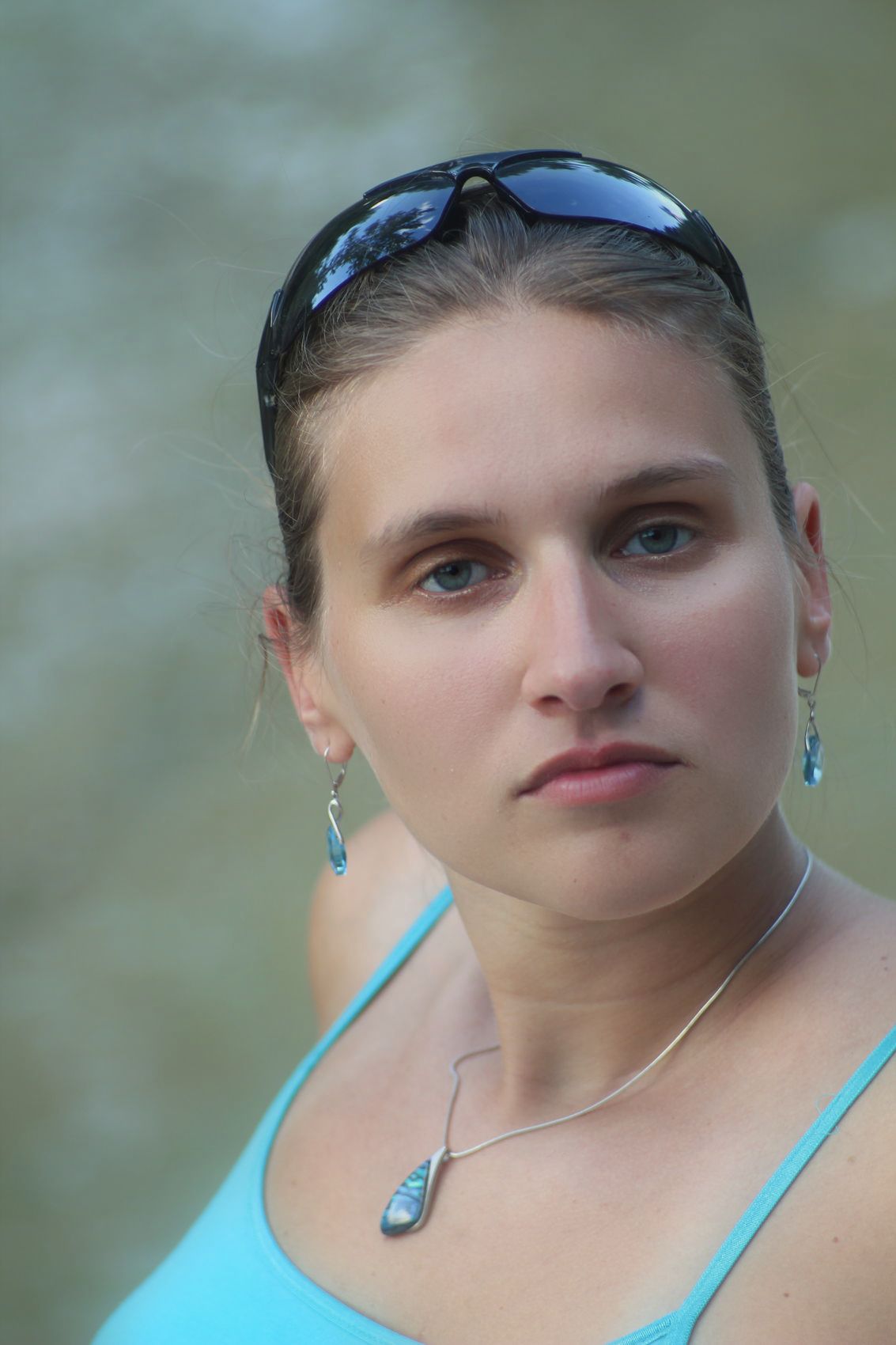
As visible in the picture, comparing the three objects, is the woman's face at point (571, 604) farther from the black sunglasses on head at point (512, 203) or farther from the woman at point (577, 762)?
the black sunglasses on head at point (512, 203)

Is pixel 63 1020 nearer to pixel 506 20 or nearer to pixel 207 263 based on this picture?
pixel 207 263

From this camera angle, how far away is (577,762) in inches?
50.4

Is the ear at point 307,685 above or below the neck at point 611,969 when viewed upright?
above

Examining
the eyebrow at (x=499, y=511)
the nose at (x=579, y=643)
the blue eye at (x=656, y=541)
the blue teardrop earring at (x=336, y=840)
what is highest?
the eyebrow at (x=499, y=511)

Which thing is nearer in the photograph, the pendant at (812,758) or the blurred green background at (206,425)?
the pendant at (812,758)

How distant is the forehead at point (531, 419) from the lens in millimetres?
1315

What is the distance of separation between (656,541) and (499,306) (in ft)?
0.94

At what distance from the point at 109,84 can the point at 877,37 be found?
8.02ft

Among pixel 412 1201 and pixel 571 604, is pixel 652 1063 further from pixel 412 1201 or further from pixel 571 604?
pixel 571 604

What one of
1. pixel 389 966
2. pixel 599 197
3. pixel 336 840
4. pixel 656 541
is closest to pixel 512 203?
pixel 599 197

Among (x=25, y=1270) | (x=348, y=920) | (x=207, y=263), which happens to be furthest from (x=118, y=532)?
(x=348, y=920)

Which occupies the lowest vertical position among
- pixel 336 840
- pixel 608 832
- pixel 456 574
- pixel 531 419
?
pixel 336 840

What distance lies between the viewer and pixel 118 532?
453 centimetres

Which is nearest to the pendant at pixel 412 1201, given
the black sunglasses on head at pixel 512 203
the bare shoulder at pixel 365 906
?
the bare shoulder at pixel 365 906
